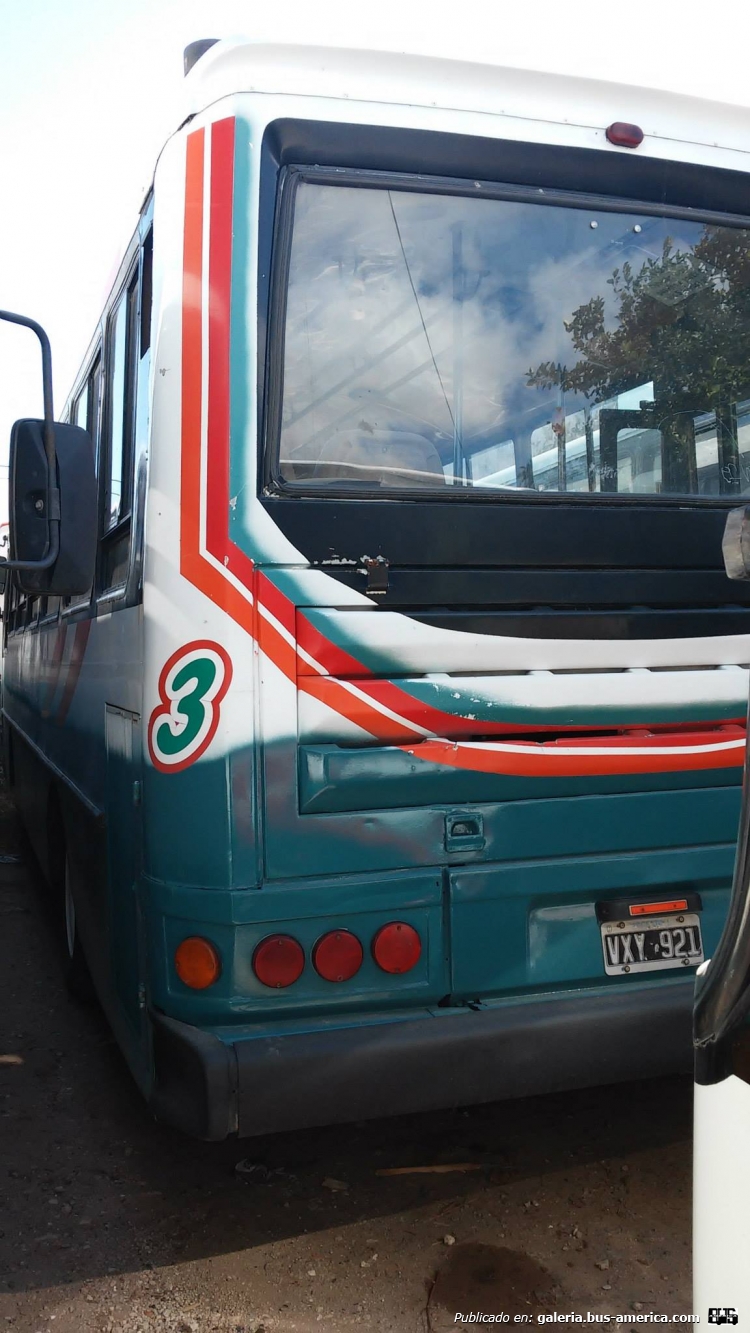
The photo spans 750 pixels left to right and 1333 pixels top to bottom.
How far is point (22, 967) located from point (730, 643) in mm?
4087

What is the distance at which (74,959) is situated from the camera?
4.91 metres

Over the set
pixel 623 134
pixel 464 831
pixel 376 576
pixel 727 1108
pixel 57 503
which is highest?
pixel 623 134

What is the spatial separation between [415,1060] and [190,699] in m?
1.06

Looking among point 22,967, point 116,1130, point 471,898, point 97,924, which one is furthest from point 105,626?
point 22,967

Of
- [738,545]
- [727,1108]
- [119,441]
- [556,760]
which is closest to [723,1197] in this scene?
[727,1108]

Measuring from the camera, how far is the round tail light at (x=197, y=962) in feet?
9.19

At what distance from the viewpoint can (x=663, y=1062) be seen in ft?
9.90

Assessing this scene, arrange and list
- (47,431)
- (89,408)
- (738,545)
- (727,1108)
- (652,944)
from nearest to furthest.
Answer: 1. (738,545)
2. (727,1108)
3. (47,431)
4. (652,944)
5. (89,408)

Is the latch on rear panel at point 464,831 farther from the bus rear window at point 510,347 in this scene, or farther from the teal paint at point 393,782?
the bus rear window at point 510,347

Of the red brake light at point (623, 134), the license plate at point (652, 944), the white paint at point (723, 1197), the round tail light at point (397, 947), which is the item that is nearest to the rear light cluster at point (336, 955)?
the round tail light at point (397, 947)

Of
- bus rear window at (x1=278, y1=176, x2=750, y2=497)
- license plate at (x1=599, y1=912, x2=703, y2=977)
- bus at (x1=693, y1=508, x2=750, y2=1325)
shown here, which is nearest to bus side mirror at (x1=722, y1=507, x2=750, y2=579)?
bus at (x1=693, y1=508, x2=750, y2=1325)

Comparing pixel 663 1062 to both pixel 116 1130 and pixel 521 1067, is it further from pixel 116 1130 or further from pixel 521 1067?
pixel 116 1130

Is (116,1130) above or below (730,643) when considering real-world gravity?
below

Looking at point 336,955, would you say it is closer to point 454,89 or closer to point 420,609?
point 420,609
